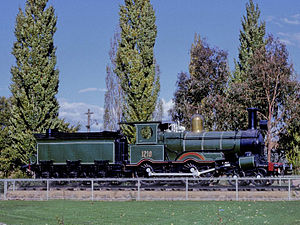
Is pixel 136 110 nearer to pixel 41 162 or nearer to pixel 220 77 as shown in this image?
pixel 220 77

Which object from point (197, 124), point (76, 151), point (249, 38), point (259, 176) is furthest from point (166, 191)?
point (249, 38)

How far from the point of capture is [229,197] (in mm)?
17172

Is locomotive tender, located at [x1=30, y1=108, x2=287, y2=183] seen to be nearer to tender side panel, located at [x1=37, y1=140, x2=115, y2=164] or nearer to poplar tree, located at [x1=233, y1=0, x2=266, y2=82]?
tender side panel, located at [x1=37, y1=140, x2=115, y2=164]

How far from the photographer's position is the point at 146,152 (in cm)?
2195

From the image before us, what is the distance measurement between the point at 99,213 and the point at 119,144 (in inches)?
371

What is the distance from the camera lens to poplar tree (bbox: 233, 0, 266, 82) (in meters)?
37.2

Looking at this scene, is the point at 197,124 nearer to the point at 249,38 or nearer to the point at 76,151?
the point at 76,151

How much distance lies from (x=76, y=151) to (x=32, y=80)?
31.2 ft

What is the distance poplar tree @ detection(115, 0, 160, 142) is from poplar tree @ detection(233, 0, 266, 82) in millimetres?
7755

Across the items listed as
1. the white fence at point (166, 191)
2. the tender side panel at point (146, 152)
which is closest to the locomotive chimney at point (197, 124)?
the tender side panel at point (146, 152)

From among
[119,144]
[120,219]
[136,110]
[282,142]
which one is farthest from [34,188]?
[282,142]

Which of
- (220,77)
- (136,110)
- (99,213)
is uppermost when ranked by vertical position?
(220,77)

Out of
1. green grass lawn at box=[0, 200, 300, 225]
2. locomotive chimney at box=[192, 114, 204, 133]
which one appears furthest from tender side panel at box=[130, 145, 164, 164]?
green grass lawn at box=[0, 200, 300, 225]

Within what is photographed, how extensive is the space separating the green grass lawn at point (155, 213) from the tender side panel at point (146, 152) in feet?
15.1
